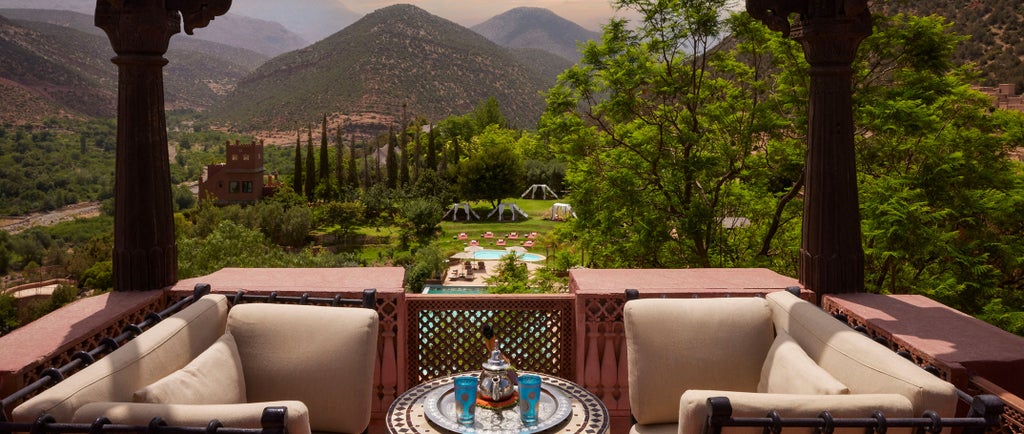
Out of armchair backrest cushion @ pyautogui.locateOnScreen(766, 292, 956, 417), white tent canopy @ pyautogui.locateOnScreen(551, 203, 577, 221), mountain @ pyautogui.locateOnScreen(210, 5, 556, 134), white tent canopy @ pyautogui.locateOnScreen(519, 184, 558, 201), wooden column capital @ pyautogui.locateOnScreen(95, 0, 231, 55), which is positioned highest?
mountain @ pyautogui.locateOnScreen(210, 5, 556, 134)

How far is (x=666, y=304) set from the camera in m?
3.06

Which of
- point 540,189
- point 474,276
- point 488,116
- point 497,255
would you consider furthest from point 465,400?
point 488,116

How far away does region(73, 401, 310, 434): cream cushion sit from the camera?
1873mm

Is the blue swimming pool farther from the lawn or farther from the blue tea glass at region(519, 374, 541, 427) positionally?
the blue tea glass at region(519, 374, 541, 427)

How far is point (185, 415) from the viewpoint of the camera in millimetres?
1902

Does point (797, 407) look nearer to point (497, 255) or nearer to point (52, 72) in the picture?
point (497, 255)

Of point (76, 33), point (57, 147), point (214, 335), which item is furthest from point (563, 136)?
point (76, 33)

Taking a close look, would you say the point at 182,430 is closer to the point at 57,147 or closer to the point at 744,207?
the point at 744,207

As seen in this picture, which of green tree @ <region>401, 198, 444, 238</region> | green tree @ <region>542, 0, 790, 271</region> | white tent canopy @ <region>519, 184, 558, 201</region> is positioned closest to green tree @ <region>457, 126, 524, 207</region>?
white tent canopy @ <region>519, 184, 558, 201</region>

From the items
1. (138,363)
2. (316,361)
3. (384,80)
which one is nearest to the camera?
(138,363)

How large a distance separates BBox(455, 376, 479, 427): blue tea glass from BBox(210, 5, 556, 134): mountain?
2715 inches

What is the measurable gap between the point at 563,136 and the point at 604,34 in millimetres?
1947

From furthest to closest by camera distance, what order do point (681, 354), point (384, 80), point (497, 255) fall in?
1. point (384, 80)
2. point (497, 255)
3. point (681, 354)

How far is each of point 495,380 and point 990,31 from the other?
1288 inches
